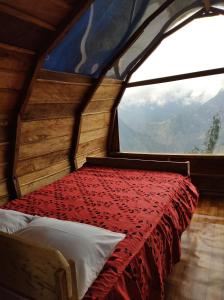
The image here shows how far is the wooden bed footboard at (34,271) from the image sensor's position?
35.5 inches

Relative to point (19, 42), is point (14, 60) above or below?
below

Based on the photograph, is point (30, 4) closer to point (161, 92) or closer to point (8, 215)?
point (8, 215)

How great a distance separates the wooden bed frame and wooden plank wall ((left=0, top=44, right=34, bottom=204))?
145 cm

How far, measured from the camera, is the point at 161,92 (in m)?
4.24

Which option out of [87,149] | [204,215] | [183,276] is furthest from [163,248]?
[87,149]

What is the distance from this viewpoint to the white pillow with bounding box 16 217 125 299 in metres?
1.14

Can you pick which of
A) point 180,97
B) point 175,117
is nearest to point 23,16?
point 180,97

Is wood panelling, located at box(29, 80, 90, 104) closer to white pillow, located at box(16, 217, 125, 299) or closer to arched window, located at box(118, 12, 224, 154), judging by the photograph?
arched window, located at box(118, 12, 224, 154)

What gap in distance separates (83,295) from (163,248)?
0.75 m

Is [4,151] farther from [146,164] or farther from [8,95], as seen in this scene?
[146,164]

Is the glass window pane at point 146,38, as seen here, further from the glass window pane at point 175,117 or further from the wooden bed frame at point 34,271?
the wooden bed frame at point 34,271

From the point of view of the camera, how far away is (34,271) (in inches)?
37.9

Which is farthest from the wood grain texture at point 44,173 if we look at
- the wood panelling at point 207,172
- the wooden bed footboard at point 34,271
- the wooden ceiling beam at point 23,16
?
the wooden bed footboard at point 34,271

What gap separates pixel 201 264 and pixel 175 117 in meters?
2.70
